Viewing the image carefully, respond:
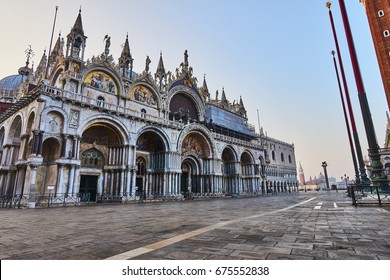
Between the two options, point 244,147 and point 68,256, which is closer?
point 68,256

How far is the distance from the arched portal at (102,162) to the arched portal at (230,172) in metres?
20.2

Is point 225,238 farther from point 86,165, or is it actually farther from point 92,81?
point 92,81

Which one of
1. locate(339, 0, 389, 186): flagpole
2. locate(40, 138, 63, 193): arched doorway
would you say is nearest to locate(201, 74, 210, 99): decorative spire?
locate(40, 138, 63, 193): arched doorway

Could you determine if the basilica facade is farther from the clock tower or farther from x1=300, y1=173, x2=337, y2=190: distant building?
x1=300, y1=173, x2=337, y2=190: distant building

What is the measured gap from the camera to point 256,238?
411 centimetres

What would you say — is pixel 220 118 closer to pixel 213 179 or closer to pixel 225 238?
pixel 213 179

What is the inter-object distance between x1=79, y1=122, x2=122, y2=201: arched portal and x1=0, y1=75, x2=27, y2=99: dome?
35837 millimetres

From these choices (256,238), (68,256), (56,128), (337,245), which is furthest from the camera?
(56,128)

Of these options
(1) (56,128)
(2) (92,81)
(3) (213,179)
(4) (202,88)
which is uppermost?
(4) (202,88)
